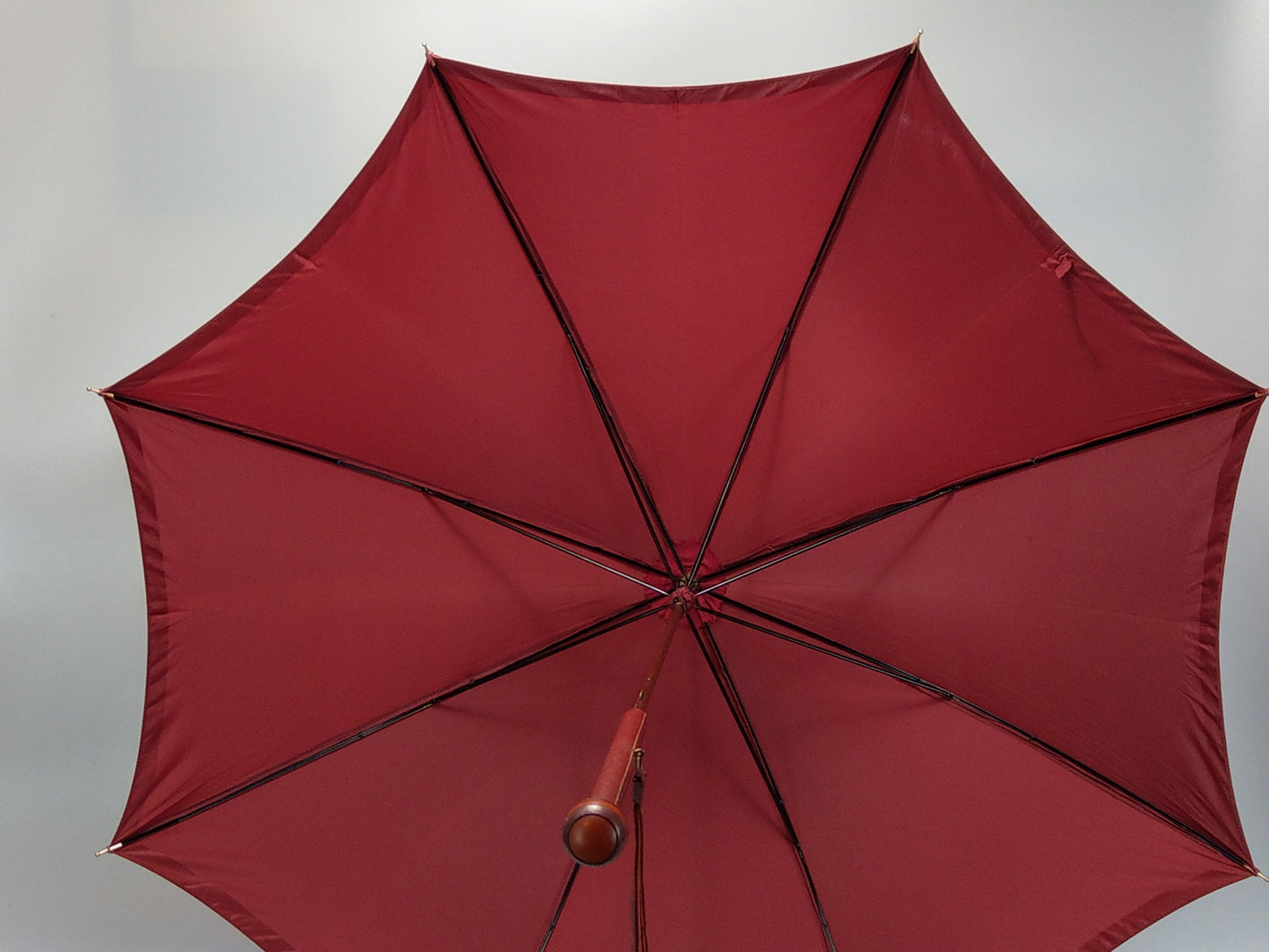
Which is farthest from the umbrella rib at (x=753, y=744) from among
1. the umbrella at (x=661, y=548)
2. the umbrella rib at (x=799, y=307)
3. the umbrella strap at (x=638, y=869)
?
the umbrella strap at (x=638, y=869)

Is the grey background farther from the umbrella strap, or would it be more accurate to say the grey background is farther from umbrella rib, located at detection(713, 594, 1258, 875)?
the umbrella strap

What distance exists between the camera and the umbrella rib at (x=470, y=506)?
1412 millimetres

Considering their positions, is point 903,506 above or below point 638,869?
above

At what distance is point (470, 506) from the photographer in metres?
1.42

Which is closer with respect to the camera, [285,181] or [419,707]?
[419,707]

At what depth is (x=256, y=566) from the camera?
57.4 inches

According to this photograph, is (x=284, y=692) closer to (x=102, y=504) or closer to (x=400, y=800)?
(x=400, y=800)

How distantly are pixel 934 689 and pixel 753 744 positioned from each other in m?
0.29

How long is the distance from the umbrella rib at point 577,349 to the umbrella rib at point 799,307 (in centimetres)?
7

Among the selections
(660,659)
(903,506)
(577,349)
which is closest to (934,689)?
(903,506)

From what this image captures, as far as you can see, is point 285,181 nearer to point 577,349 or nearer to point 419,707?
point 577,349

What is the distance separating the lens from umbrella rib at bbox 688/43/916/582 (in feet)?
4.53

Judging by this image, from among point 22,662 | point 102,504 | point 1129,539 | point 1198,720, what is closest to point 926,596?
point 1129,539

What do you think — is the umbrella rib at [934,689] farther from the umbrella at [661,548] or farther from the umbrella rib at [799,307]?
the umbrella rib at [799,307]
